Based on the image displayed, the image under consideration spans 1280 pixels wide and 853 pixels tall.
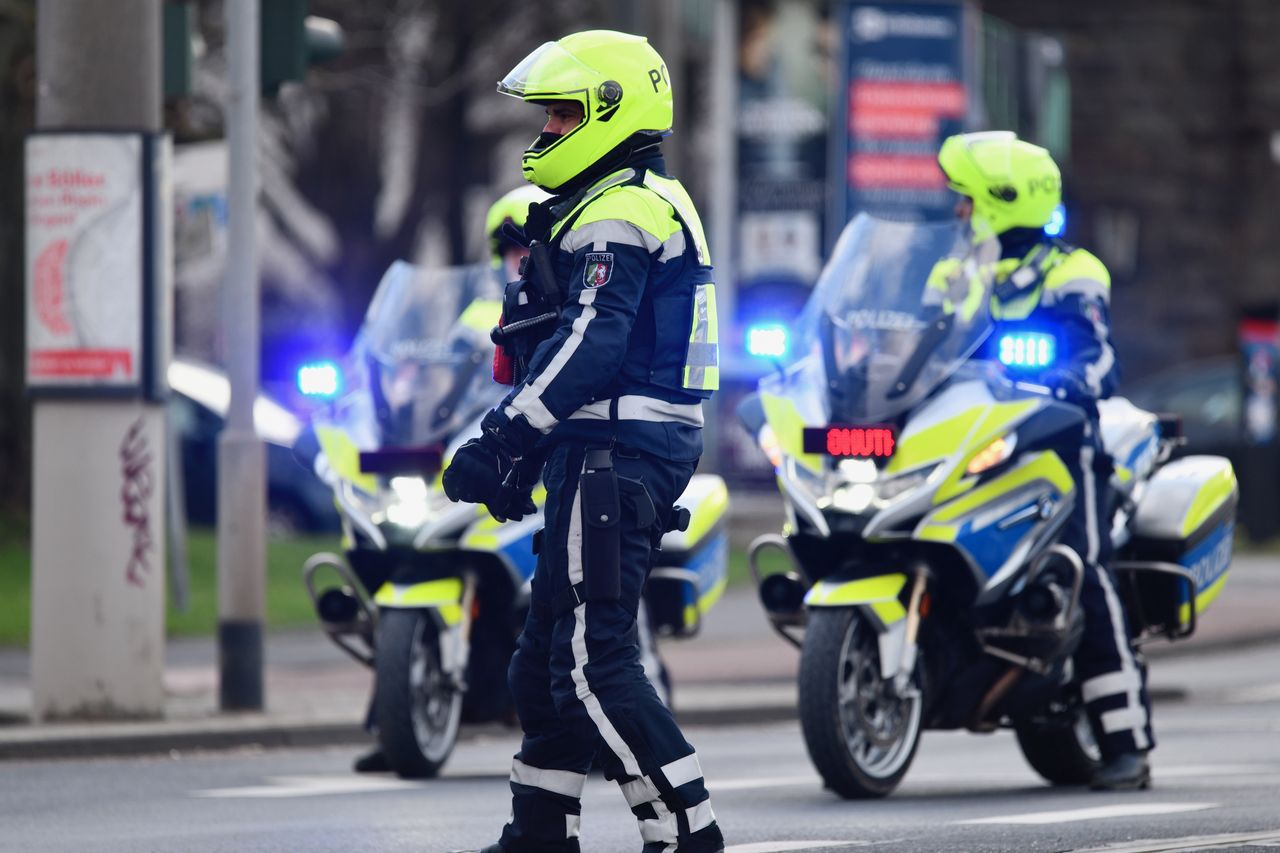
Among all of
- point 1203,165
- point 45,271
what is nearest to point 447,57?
point 1203,165

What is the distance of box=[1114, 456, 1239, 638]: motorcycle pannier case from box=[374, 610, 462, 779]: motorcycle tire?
7.57 ft

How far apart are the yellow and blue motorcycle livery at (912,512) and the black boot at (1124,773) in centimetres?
23

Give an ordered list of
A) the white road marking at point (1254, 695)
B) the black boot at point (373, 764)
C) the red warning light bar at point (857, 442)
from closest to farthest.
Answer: the red warning light bar at point (857, 442) → the black boot at point (373, 764) → the white road marking at point (1254, 695)

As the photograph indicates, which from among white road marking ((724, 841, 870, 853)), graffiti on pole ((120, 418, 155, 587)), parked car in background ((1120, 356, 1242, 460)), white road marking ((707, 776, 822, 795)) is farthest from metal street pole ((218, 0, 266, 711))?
parked car in background ((1120, 356, 1242, 460))

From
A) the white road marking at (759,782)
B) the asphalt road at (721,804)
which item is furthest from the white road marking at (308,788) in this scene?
the white road marking at (759,782)

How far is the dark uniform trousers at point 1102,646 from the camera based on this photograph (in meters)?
8.92

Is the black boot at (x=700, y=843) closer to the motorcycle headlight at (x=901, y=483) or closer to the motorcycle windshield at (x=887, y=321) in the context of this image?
the motorcycle headlight at (x=901, y=483)

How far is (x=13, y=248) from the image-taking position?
19.1 meters

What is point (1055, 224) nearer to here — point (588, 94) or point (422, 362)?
point (422, 362)

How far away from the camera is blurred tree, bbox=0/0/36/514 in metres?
18.9

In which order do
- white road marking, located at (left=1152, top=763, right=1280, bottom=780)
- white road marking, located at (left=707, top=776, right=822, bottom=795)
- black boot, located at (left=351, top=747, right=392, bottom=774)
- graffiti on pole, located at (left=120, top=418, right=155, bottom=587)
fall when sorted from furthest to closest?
graffiti on pole, located at (left=120, top=418, right=155, bottom=587), black boot, located at (left=351, top=747, right=392, bottom=774), white road marking, located at (left=1152, top=763, right=1280, bottom=780), white road marking, located at (left=707, top=776, right=822, bottom=795)

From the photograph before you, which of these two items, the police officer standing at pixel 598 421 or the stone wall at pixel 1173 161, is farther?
the stone wall at pixel 1173 161

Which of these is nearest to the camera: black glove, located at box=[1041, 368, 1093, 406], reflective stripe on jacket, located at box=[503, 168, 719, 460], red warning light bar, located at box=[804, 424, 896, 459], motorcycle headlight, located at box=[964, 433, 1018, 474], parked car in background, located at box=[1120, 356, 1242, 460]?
reflective stripe on jacket, located at box=[503, 168, 719, 460]

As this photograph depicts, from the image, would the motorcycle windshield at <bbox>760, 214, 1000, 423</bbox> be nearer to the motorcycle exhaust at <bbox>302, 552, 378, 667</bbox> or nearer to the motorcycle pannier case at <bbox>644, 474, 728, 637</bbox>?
the motorcycle pannier case at <bbox>644, 474, 728, 637</bbox>
